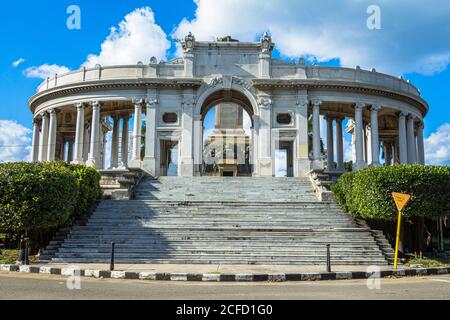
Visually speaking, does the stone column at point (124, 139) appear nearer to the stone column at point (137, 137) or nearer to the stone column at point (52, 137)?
the stone column at point (52, 137)

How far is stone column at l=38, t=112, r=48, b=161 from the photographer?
4538 centimetres

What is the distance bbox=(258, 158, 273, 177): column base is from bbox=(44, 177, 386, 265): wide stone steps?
45.2ft

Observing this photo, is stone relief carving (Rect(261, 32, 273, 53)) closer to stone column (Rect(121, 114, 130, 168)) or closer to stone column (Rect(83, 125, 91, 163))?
stone column (Rect(121, 114, 130, 168))

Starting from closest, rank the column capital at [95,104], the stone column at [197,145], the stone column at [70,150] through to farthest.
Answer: the stone column at [197,145]
the column capital at [95,104]
the stone column at [70,150]

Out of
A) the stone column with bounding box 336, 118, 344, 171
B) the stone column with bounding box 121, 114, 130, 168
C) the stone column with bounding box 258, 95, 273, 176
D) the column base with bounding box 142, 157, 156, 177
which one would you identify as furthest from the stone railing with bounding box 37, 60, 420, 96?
the stone column with bounding box 121, 114, 130, 168

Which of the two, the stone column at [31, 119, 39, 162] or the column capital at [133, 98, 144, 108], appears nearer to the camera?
the column capital at [133, 98, 144, 108]

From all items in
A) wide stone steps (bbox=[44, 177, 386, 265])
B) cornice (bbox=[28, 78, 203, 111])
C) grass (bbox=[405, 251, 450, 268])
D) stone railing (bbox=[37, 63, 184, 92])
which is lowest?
grass (bbox=[405, 251, 450, 268])

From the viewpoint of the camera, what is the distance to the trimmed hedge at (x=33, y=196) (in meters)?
19.2

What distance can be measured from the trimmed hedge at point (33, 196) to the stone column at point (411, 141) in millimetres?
34795

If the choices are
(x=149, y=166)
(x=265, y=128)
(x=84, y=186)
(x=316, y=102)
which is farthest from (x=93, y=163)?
(x=316, y=102)

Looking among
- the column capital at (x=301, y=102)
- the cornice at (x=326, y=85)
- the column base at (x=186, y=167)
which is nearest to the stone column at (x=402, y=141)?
the cornice at (x=326, y=85)

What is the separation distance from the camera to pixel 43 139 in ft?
149
